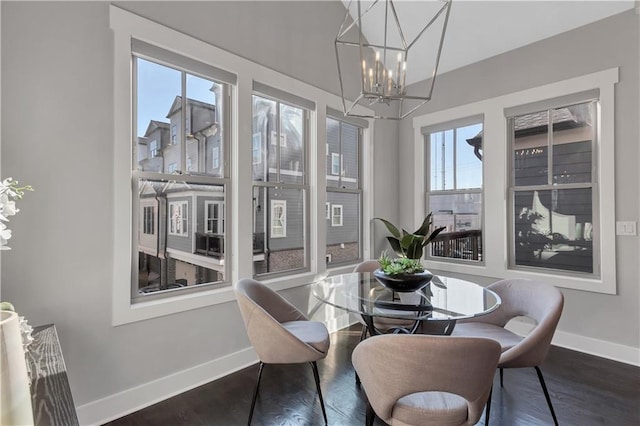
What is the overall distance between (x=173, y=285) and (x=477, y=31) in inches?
153

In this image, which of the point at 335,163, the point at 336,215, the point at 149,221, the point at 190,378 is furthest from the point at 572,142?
the point at 190,378

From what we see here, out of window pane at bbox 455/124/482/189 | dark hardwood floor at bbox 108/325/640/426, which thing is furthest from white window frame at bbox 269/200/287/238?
window pane at bbox 455/124/482/189

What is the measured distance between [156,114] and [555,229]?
3861 mm

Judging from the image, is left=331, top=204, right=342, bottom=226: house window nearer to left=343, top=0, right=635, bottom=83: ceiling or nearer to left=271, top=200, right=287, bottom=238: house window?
left=271, top=200, right=287, bottom=238: house window

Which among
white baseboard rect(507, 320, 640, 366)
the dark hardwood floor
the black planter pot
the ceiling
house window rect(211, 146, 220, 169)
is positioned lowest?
the dark hardwood floor

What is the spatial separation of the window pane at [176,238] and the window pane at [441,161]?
2.77m

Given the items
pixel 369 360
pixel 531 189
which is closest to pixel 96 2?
pixel 369 360

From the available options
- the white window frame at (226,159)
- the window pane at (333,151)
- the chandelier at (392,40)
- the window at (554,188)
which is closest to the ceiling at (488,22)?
the chandelier at (392,40)

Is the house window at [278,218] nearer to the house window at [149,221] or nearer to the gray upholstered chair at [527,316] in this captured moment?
the house window at [149,221]

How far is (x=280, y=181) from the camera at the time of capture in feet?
10.3

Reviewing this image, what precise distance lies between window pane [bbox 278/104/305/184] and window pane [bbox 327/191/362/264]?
1.73 feet

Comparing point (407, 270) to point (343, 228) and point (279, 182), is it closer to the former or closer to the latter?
point (279, 182)

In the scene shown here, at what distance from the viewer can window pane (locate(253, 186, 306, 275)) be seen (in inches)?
117

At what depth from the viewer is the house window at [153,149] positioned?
2.27 metres
